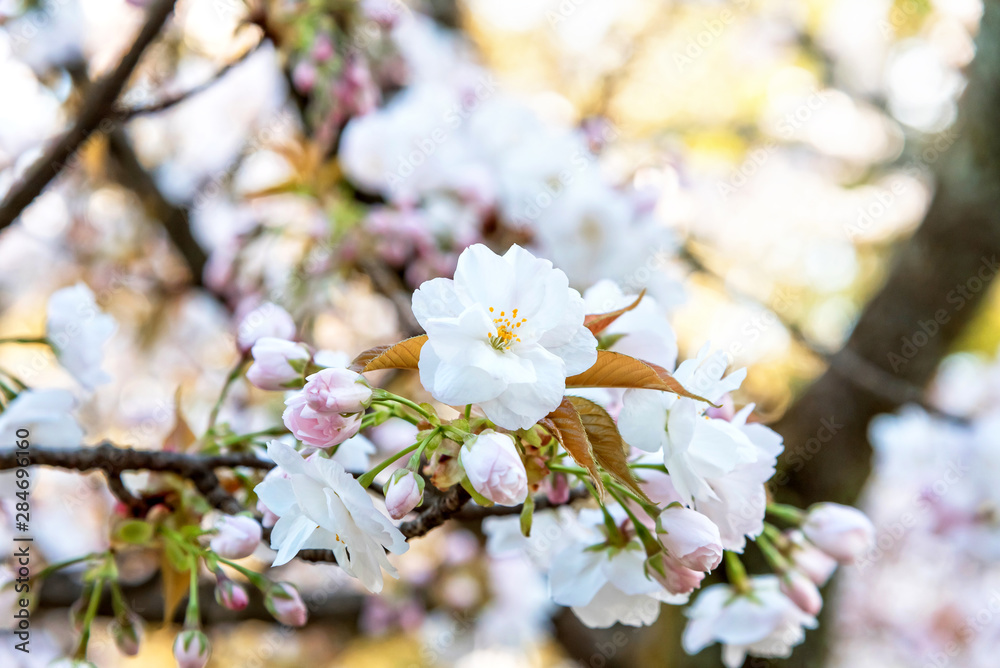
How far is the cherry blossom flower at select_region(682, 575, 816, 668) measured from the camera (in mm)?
719

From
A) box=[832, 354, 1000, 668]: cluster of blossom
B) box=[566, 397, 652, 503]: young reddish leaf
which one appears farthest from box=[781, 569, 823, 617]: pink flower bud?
box=[832, 354, 1000, 668]: cluster of blossom

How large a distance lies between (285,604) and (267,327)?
10.2 inches

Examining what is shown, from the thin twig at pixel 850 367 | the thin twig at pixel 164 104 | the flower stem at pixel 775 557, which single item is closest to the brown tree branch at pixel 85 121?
the thin twig at pixel 164 104

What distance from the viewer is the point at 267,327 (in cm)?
69

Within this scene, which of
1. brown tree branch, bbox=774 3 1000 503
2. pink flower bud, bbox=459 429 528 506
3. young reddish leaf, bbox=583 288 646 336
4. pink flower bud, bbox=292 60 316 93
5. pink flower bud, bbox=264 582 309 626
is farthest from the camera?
brown tree branch, bbox=774 3 1000 503

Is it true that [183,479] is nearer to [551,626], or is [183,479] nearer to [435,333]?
[435,333]

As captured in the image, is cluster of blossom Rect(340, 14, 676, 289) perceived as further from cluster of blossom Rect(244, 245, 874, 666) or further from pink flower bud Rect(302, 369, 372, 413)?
pink flower bud Rect(302, 369, 372, 413)

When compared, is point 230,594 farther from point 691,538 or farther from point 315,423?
point 691,538

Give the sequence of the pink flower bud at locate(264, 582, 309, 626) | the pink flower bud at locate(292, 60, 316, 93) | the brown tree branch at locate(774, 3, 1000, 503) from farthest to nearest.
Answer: the brown tree branch at locate(774, 3, 1000, 503)
the pink flower bud at locate(292, 60, 316, 93)
the pink flower bud at locate(264, 582, 309, 626)

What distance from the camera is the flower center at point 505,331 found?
0.48 metres

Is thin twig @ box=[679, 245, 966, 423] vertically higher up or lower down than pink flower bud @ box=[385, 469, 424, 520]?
lower down

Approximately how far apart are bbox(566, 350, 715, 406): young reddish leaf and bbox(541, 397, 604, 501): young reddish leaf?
3 centimetres

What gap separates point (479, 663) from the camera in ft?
8.11

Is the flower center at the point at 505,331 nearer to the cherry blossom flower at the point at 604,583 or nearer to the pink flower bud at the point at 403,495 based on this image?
the pink flower bud at the point at 403,495
